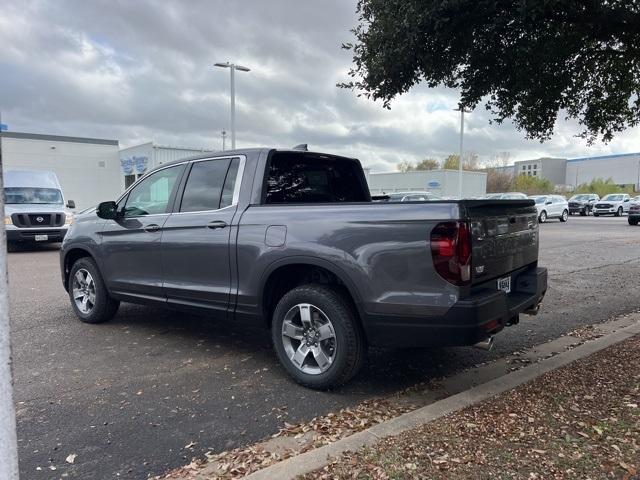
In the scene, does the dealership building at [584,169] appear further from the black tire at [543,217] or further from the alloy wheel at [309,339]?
the alloy wheel at [309,339]

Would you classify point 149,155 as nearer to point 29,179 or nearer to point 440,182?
point 29,179

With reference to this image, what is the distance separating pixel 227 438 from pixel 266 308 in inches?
50.1

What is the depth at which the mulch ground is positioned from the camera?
109 inches

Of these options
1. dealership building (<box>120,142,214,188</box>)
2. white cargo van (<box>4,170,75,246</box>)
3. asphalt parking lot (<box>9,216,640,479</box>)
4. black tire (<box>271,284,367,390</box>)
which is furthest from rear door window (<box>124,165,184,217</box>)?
dealership building (<box>120,142,214,188</box>)

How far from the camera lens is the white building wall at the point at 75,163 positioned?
3139cm

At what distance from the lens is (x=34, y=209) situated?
1388cm

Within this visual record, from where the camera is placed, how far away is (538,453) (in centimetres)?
293

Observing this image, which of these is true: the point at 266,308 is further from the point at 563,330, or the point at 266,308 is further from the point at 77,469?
the point at 563,330

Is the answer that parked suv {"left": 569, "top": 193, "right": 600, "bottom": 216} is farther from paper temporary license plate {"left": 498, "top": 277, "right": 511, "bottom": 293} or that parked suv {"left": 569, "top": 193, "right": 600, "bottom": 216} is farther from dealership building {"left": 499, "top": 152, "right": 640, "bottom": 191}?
dealership building {"left": 499, "top": 152, "right": 640, "bottom": 191}

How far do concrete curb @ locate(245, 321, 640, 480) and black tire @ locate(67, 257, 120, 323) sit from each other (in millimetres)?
3779

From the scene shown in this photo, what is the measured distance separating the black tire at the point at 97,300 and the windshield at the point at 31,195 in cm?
995

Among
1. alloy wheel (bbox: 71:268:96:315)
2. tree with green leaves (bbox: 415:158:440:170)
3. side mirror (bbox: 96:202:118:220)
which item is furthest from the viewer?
tree with green leaves (bbox: 415:158:440:170)

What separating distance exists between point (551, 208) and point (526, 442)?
30193 millimetres

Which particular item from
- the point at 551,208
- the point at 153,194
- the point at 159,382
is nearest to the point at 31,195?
the point at 153,194
